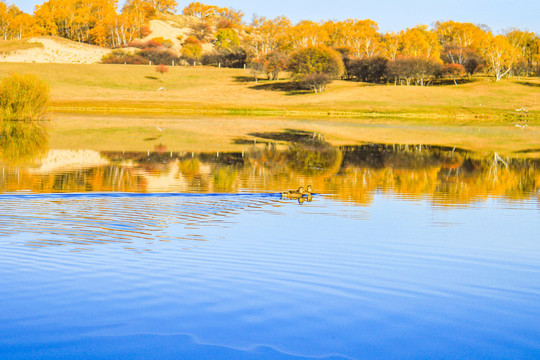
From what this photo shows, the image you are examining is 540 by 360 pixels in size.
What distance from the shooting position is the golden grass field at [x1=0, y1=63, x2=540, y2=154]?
2130 inches

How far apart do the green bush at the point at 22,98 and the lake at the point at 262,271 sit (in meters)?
36.7

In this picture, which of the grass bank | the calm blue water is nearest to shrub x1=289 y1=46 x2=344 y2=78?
the grass bank

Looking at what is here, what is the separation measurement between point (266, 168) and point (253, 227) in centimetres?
1493

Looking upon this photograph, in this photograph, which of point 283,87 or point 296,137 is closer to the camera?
point 296,137

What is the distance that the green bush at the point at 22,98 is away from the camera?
5719cm

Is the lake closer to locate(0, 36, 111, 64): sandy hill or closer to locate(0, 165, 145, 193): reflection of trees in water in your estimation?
locate(0, 165, 145, 193): reflection of trees in water

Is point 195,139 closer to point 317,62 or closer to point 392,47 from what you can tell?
point 317,62

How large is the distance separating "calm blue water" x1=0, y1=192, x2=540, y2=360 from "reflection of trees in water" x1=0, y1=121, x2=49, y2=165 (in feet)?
46.9

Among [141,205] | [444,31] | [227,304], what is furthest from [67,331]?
[444,31]

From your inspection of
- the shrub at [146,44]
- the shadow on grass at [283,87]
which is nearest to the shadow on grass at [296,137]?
the shadow on grass at [283,87]

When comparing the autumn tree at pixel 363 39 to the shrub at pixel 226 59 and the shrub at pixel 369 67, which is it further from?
the shrub at pixel 226 59

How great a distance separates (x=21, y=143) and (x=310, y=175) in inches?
785

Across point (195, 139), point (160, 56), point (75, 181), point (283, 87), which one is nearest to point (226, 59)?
point (160, 56)

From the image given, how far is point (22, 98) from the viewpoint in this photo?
59438 millimetres
